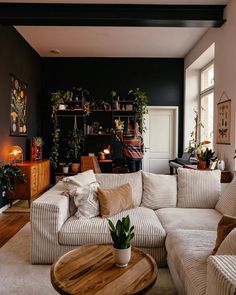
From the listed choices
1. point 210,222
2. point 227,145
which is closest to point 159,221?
point 210,222

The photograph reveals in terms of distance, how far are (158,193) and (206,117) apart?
4.06 m

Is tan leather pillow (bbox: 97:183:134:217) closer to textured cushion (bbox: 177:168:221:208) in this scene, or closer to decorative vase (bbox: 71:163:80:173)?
textured cushion (bbox: 177:168:221:208)

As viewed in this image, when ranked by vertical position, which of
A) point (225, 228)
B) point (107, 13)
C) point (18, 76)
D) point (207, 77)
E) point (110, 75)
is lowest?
point (225, 228)

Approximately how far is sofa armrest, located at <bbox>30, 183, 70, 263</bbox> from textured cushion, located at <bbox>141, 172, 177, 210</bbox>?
1120 mm

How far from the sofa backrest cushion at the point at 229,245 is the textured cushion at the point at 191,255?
189 millimetres

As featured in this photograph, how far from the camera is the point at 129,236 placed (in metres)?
1.86

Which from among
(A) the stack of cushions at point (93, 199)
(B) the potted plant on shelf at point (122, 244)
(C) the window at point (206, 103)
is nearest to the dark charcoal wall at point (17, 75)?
(A) the stack of cushions at point (93, 199)

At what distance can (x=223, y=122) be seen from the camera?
4.60 meters

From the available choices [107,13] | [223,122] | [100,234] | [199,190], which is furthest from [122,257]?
[107,13]

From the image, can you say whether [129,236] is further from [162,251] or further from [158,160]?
[158,160]

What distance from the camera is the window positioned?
6.48m

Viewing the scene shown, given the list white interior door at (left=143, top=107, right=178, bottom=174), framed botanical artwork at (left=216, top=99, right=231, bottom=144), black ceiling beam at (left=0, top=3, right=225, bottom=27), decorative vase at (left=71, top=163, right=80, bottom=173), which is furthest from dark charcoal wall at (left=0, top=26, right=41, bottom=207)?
framed botanical artwork at (left=216, top=99, right=231, bottom=144)

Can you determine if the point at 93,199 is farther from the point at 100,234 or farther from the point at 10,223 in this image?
the point at 10,223

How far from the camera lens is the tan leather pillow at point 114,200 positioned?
2949mm
